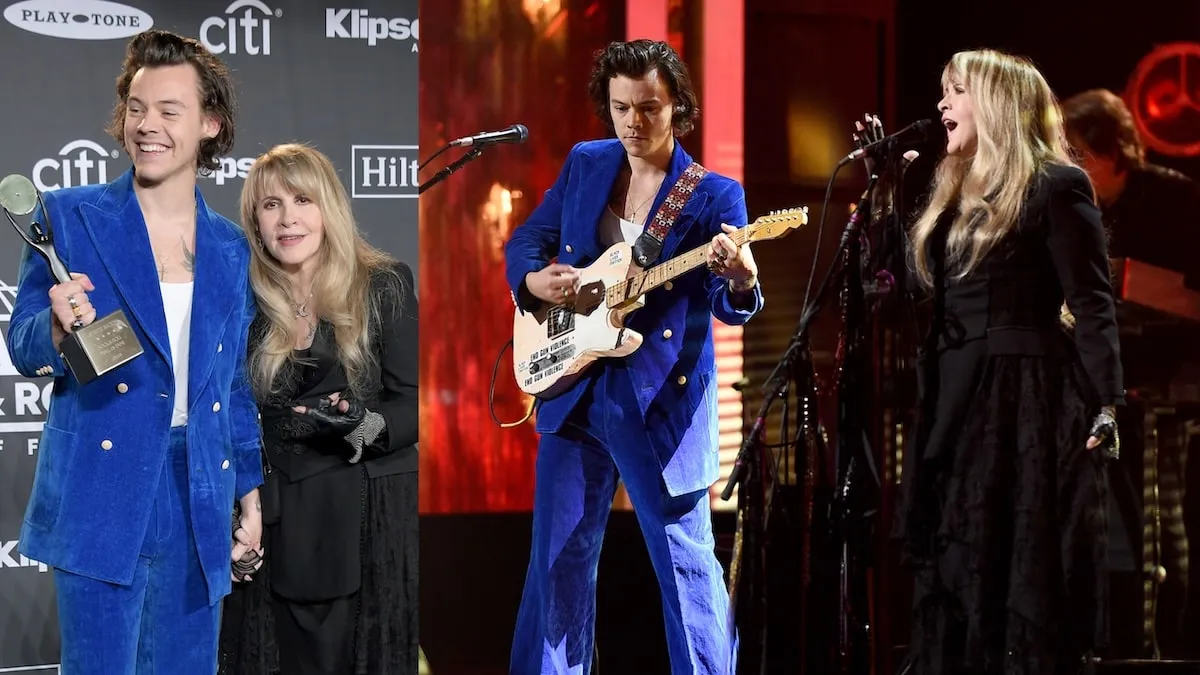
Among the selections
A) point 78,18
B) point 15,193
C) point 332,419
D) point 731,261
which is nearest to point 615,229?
point 731,261

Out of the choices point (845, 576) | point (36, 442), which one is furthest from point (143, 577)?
point (845, 576)

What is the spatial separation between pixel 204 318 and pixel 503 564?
1294 millimetres

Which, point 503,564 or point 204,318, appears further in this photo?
point 503,564

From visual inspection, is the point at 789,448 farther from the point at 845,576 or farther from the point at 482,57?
the point at 482,57

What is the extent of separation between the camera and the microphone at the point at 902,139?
13.4 feet

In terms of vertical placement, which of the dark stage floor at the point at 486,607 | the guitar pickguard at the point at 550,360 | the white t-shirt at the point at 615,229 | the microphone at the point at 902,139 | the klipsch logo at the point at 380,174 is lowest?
the dark stage floor at the point at 486,607

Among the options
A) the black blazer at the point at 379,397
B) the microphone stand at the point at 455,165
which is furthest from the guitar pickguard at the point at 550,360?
the microphone stand at the point at 455,165

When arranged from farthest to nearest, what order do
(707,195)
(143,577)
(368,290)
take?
(368,290) → (707,195) → (143,577)

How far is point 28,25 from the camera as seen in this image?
13.2ft

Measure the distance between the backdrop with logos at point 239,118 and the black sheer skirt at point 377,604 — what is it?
73 cm

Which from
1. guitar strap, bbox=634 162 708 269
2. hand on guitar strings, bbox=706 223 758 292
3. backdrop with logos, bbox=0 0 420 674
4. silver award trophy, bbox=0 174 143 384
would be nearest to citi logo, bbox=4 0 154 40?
backdrop with logos, bbox=0 0 420 674

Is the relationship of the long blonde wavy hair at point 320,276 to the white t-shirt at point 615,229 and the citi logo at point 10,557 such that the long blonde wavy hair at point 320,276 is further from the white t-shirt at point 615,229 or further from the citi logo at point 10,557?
the citi logo at point 10,557

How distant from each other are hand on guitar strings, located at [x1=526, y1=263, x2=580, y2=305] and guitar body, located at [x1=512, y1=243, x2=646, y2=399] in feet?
0.07

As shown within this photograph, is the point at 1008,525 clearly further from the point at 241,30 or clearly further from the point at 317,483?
the point at 241,30
